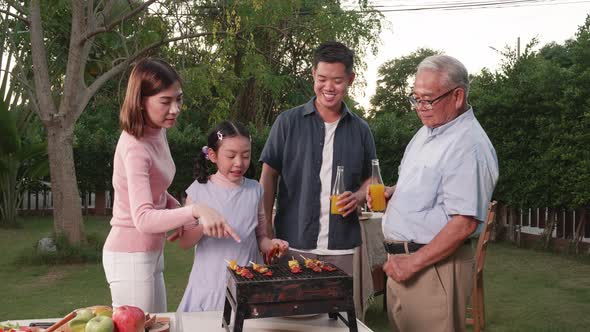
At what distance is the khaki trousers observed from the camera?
2988 millimetres

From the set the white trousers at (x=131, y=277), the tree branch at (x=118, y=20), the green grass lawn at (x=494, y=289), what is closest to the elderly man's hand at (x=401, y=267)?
the white trousers at (x=131, y=277)

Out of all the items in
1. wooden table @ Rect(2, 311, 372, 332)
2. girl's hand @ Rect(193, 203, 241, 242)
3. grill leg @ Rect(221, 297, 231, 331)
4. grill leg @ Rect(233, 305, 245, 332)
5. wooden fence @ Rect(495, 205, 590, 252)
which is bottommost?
wooden fence @ Rect(495, 205, 590, 252)

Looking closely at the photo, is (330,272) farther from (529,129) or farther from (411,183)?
(529,129)

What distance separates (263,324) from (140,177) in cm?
80

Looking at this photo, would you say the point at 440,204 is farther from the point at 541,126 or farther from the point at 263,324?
the point at 541,126

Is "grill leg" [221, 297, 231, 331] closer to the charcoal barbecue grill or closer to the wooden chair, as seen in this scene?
the charcoal barbecue grill

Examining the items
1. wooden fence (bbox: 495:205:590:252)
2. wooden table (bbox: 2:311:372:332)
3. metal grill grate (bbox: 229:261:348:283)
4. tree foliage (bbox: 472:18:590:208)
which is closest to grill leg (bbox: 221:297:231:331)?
wooden table (bbox: 2:311:372:332)

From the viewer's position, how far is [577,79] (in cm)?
1063

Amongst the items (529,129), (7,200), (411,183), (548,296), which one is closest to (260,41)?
(7,200)

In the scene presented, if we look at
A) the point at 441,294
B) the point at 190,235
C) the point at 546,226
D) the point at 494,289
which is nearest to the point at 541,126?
the point at 546,226

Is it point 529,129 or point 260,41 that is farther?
point 260,41

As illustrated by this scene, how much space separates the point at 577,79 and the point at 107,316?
10.3 metres

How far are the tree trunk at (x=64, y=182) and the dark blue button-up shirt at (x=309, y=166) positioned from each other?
7.24 m

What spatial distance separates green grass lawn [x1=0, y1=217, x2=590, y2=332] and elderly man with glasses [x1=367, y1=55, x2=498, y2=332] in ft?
11.0
